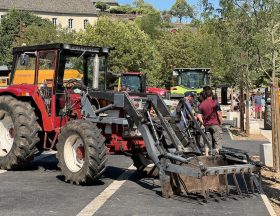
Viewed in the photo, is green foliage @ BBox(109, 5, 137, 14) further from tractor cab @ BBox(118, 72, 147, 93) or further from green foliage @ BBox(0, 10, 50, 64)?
tractor cab @ BBox(118, 72, 147, 93)

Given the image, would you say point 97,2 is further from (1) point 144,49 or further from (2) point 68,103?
(2) point 68,103

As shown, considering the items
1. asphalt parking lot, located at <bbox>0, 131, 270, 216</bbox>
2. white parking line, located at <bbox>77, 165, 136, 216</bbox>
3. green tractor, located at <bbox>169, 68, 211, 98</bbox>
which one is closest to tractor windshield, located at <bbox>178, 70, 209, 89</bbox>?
green tractor, located at <bbox>169, 68, 211, 98</bbox>

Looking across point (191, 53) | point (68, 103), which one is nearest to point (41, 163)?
point (68, 103)

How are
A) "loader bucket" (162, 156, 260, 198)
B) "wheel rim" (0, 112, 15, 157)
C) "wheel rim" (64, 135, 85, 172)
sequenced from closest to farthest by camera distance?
1. "loader bucket" (162, 156, 260, 198)
2. "wheel rim" (64, 135, 85, 172)
3. "wheel rim" (0, 112, 15, 157)

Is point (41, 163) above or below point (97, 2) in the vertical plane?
below

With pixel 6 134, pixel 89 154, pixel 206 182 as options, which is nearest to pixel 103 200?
pixel 89 154

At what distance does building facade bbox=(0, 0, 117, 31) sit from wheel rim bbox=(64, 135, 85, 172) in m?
96.4

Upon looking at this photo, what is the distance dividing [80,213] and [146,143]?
2118mm

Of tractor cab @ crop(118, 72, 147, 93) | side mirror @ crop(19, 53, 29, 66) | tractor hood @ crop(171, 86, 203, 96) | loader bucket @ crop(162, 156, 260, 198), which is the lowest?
loader bucket @ crop(162, 156, 260, 198)

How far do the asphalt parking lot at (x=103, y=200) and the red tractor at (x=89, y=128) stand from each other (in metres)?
0.30

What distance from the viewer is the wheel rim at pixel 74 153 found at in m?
9.66

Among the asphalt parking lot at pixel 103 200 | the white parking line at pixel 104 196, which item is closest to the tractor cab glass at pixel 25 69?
the asphalt parking lot at pixel 103 200

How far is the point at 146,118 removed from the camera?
9.23 m

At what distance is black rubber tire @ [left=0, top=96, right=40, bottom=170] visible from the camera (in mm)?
10516
